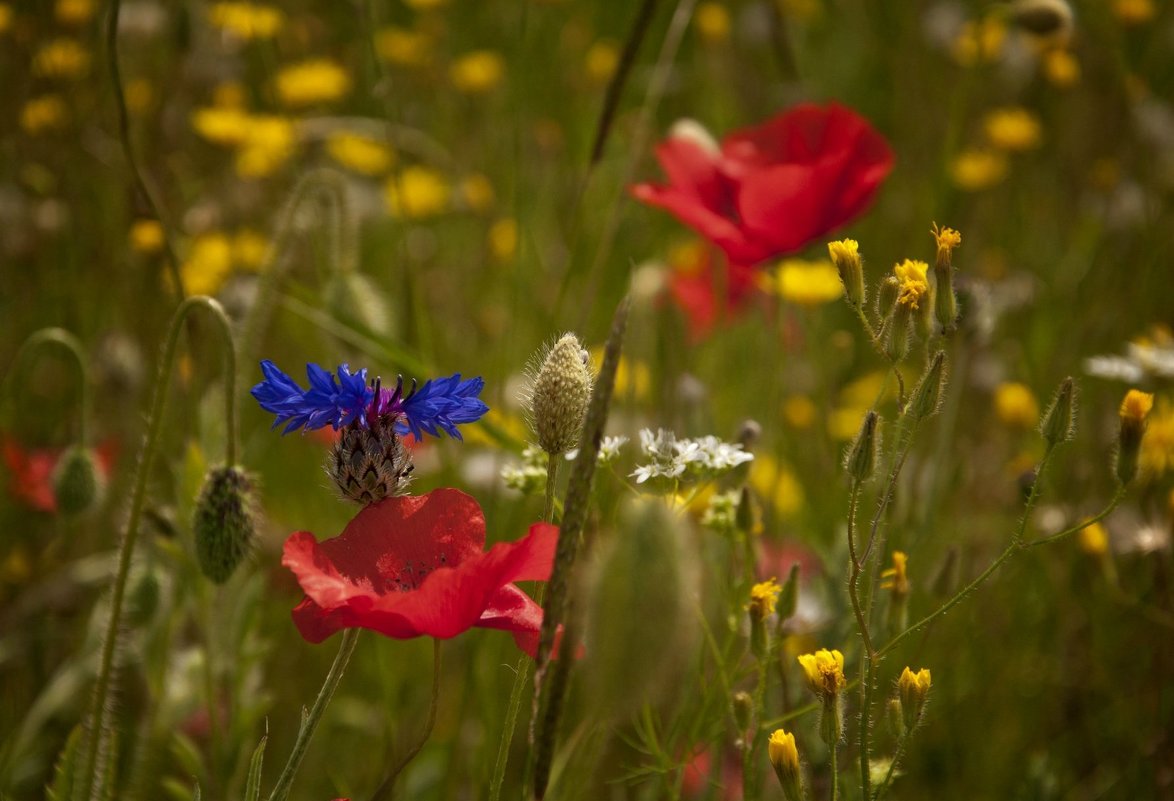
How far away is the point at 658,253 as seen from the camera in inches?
122

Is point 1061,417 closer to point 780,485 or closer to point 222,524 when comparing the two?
point 222,524

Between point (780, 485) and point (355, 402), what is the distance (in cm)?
134

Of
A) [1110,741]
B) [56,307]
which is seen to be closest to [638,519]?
[1110,741]

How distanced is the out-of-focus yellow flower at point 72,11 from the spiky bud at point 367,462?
8.86 feet

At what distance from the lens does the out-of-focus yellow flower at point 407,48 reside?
3.84 m

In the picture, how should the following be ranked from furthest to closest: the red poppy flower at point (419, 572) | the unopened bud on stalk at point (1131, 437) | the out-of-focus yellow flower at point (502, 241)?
the out-of-focus yellow flower at point (502, 241), the unopened bud on stalk at point (1131, 437), the red poppy flower at point (419, 572)

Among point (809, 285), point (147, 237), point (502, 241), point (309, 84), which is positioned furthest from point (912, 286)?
point (309, 84)

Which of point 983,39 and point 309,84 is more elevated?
point 309,84

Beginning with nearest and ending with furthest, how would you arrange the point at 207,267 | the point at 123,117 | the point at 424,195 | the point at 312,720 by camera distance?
1. the point at 312,720
2. the point at 123,117
3. the point at 207,267
4. the point at 424,195

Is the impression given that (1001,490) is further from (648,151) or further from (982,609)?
(648,151)

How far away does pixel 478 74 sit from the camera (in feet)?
11.9

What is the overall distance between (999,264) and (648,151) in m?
1.04

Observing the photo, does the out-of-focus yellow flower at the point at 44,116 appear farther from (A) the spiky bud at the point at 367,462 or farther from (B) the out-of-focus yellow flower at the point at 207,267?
(A) the spiky bud at the point at 367,462

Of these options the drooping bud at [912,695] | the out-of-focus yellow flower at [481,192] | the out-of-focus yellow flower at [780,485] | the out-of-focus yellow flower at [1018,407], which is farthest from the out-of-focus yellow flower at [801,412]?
the drooping bud at [912,695]
